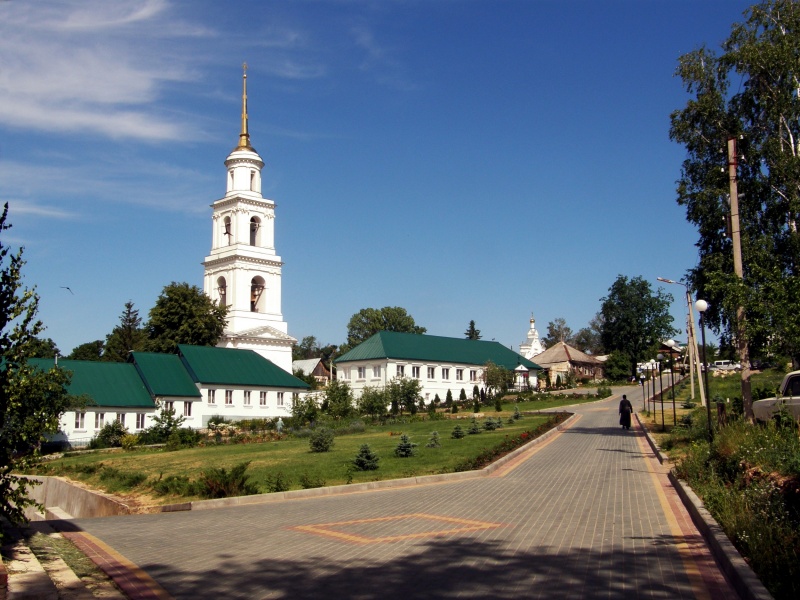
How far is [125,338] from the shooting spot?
94938mm

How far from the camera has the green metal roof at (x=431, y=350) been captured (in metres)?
82.8

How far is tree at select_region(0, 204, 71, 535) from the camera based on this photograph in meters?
9.09

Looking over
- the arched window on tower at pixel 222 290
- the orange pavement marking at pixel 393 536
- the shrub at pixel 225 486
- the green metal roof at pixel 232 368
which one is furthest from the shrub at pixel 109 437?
the orange pavement marking at pixel 393 536

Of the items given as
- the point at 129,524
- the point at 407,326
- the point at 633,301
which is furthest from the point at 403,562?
the point at 407,326

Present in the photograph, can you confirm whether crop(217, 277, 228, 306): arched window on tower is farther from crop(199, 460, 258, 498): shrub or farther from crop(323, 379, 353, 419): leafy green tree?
crop(199, 460, 258, 498): shrub

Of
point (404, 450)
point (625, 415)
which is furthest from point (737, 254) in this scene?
point (625, 415)

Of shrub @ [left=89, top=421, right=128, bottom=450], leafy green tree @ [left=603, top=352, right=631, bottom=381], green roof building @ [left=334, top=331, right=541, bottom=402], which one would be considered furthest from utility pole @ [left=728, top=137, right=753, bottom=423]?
leafy green tree @ [left=603, top=352, right=631, bottom=381]

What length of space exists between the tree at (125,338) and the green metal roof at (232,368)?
29.5m

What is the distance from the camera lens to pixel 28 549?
976cm

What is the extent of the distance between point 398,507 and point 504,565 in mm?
5471

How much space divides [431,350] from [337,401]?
104ft

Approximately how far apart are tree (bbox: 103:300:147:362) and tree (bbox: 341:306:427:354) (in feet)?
127

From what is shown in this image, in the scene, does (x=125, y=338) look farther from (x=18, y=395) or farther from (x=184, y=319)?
(x=18, y=395)

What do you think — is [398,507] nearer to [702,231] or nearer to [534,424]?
[702,231]
